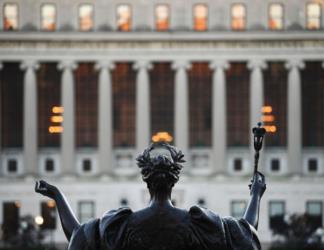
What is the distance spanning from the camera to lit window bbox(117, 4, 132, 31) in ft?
368

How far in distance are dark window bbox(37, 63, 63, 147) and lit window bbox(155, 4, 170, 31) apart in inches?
294

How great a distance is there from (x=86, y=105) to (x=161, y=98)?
511 cm

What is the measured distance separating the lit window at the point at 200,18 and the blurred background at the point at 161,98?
95 mm

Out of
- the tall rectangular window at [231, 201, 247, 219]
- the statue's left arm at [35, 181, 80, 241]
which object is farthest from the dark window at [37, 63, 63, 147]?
the statue's left arm at [35, 181, 80, 241]

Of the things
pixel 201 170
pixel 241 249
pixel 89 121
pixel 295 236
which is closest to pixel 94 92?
pixel 89 121

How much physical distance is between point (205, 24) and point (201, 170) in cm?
989

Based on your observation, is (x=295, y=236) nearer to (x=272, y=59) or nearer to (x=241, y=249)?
(x=272, y=59)

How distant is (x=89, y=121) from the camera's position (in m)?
114

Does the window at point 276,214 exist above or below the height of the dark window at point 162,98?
below

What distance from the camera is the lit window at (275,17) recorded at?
111562 millimetres

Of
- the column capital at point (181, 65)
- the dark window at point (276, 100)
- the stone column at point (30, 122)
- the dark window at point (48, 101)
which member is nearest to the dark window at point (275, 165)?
the dark window at point (276, 100)

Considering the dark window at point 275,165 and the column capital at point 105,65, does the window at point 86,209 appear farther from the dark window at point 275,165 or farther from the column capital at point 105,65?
the dark window at point 275,165

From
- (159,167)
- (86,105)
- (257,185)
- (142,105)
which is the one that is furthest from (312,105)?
(159,167)

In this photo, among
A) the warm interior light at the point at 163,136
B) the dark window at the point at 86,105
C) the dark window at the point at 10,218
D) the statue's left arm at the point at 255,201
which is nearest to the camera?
the statue's left arm at the point at 255,201
